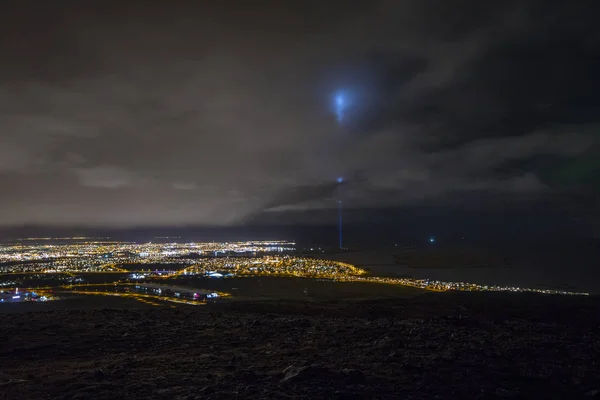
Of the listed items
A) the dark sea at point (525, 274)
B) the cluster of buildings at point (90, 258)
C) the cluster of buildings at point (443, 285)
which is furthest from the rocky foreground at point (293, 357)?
the cluster of buildings at point (90, 258)

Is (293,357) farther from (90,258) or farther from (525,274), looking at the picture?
(90,258)

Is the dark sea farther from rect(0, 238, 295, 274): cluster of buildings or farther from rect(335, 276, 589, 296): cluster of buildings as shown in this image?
rect(0, 238, 295, 274): cluster of buildings

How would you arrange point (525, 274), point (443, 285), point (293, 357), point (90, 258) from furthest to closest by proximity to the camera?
point (90, 258), point (525, 274), point (443, 285), point (293, 357)

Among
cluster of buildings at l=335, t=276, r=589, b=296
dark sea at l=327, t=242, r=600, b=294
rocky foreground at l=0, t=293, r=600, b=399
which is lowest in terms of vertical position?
dark sea at l=327, t=242, r=600, b=294

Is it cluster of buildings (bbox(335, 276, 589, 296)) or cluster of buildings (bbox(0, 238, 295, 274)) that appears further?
cluster of buildings (bbox(0, 238, 295, 274))

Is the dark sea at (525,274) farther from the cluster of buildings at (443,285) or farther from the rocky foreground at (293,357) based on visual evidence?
the rocky foreground at (293,357)

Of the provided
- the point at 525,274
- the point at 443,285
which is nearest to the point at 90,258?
the point at 443,285

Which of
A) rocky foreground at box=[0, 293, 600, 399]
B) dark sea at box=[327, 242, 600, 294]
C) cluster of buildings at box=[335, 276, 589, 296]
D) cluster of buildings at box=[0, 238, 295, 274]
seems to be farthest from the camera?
cluster of buildings at box=[0, 238, 295, 274]

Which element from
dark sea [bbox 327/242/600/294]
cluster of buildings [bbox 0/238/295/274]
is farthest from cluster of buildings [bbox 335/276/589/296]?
cluster of buildings [bbox 0/238/295/274]

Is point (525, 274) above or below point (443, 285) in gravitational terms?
below

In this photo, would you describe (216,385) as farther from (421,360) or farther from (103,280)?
(103,280)
